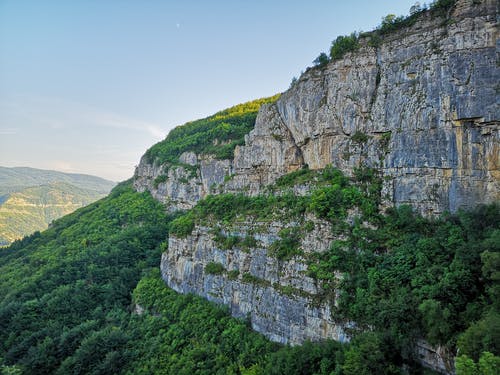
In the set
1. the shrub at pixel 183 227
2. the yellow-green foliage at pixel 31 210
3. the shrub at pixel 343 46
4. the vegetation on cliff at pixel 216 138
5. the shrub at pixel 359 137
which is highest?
the shrub at pixel 343 46

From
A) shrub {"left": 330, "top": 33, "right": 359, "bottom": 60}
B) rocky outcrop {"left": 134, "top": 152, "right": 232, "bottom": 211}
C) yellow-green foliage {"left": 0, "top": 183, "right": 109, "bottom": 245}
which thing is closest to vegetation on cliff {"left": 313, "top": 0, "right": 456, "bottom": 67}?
shrub {"left": 330, "top": 33, "right": 359, "bottom": 60}

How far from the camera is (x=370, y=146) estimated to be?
885 inches

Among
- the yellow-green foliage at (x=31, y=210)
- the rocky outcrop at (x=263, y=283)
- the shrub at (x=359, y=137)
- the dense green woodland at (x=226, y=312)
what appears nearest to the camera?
the dense green woodland at (x=226, y=312)

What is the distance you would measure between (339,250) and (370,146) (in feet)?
28.6

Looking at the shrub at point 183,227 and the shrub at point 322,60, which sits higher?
the shrub at point 322,60

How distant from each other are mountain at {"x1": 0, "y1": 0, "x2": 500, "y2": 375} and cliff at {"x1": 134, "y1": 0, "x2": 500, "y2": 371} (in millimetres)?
106

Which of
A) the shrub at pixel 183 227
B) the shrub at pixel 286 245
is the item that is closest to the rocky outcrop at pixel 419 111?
the shrub at pixel 286 245

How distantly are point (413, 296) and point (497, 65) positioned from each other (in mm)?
14581

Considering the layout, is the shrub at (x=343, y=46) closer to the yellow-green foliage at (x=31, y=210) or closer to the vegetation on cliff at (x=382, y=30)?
the vegetation on cliff at (x=382, y=30)

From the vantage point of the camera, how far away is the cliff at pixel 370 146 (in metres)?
17.8

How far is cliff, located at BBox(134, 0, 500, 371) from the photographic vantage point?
17812 millimetres

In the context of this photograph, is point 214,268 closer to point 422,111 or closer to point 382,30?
point 422,111

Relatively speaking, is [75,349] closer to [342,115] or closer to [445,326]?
[445,326]

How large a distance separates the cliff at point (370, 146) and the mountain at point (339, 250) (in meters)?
0.11
